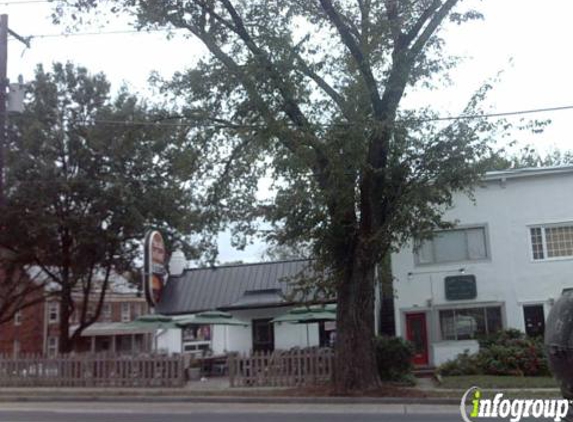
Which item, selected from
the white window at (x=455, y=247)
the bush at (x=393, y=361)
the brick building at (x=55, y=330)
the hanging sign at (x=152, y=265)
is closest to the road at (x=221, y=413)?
the bush at (x=393, y=361)

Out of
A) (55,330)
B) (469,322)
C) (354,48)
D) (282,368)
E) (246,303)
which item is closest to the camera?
(354,48)

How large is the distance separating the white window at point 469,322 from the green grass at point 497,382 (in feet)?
12.7

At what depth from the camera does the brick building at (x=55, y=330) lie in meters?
46.5

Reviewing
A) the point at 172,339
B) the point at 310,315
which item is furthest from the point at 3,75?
the point at 172,339

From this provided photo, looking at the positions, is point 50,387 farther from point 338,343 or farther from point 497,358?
point 497,358

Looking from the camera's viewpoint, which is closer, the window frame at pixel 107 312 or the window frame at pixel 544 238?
the window frame at pixel 544 238

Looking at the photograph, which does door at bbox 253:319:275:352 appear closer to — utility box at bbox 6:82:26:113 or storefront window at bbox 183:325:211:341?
storefront window at bbox 183:325:211:341

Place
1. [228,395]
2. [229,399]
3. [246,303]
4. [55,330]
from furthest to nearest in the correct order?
1. [55,330]
2. [246,303]
3. [228,395]
4. [229,399]

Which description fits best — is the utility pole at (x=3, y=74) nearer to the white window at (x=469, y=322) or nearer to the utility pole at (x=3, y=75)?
the utility pole at (x=3, y=75)

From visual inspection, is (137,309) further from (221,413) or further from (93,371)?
(221,413)

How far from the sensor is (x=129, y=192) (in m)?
30.0

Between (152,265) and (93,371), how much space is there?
167 inches

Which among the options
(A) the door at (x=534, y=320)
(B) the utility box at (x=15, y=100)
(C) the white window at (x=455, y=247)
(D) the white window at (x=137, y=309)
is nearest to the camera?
(B) the utility box at (x=15, y=100)

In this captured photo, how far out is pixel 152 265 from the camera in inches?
968
